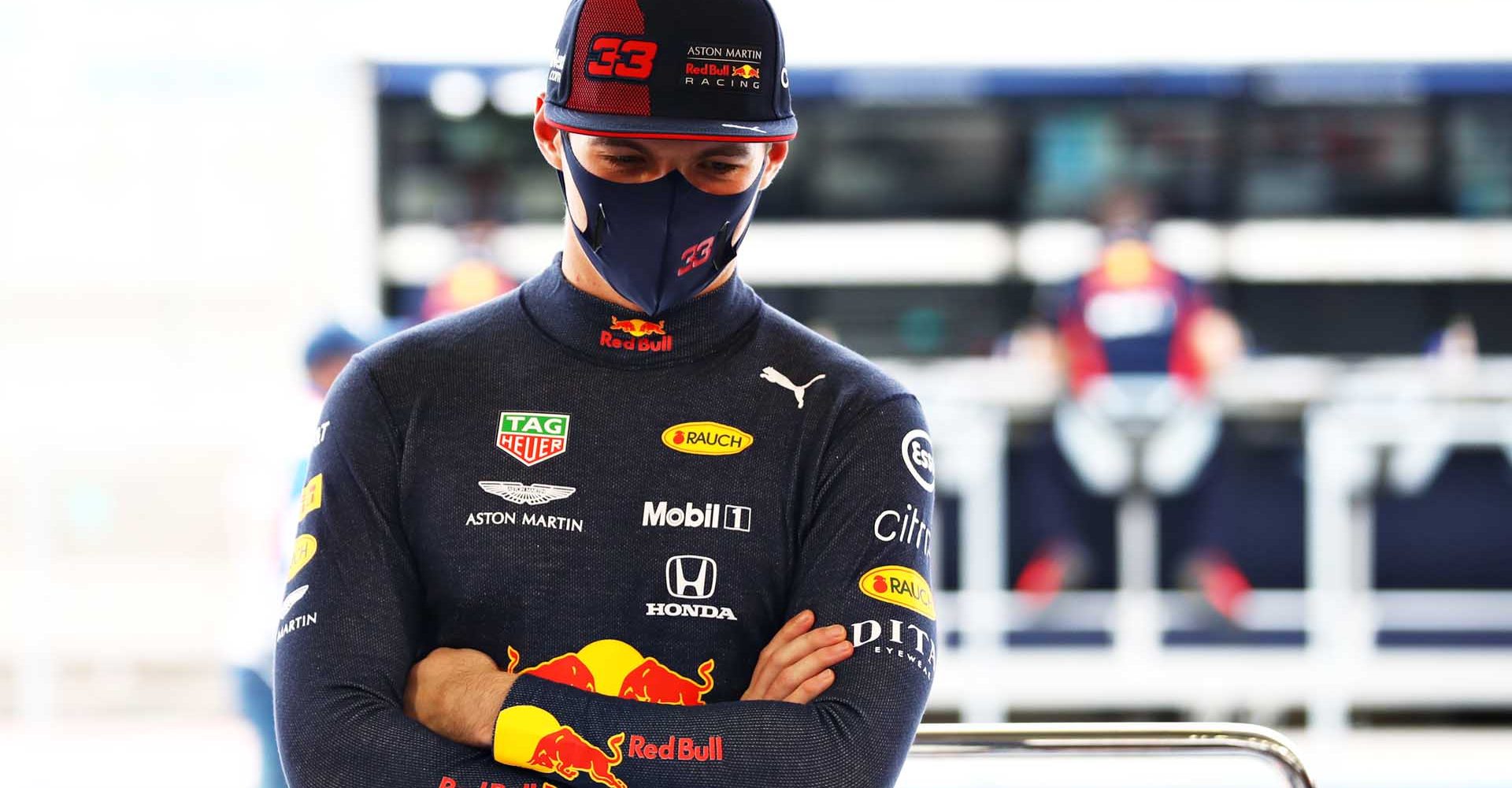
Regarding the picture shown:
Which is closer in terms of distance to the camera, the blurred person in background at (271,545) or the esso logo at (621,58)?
the esso logo at (621,58)

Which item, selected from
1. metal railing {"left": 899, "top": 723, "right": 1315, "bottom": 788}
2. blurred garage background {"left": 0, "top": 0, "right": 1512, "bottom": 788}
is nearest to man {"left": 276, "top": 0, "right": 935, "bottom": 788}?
metal railing {"left": 899, "top": 723, "right": 1315, "bottom": 788}

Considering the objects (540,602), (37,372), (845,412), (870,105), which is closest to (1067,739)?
(845,412)

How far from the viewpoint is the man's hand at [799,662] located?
1.26 metres

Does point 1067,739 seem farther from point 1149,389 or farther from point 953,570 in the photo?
point 953,570

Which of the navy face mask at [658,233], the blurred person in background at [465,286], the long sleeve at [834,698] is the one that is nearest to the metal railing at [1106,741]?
the long sleeve at [834,698]

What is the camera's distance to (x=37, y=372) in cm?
510

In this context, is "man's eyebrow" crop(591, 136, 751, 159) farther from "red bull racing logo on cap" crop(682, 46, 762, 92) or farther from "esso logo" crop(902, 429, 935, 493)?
"esso logo" crop(902, 429, 935, 493)

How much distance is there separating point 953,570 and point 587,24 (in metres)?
4.93

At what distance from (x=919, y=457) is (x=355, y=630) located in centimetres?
50

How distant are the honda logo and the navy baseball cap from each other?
0.34 meters

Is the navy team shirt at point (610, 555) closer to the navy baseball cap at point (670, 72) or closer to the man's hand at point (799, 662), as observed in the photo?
the man's hand at point (799, 662)

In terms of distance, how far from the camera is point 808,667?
1.26 meters

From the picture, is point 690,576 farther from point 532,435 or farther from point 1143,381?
point 1143,381

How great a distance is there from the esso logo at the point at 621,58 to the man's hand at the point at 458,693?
1.58ft
